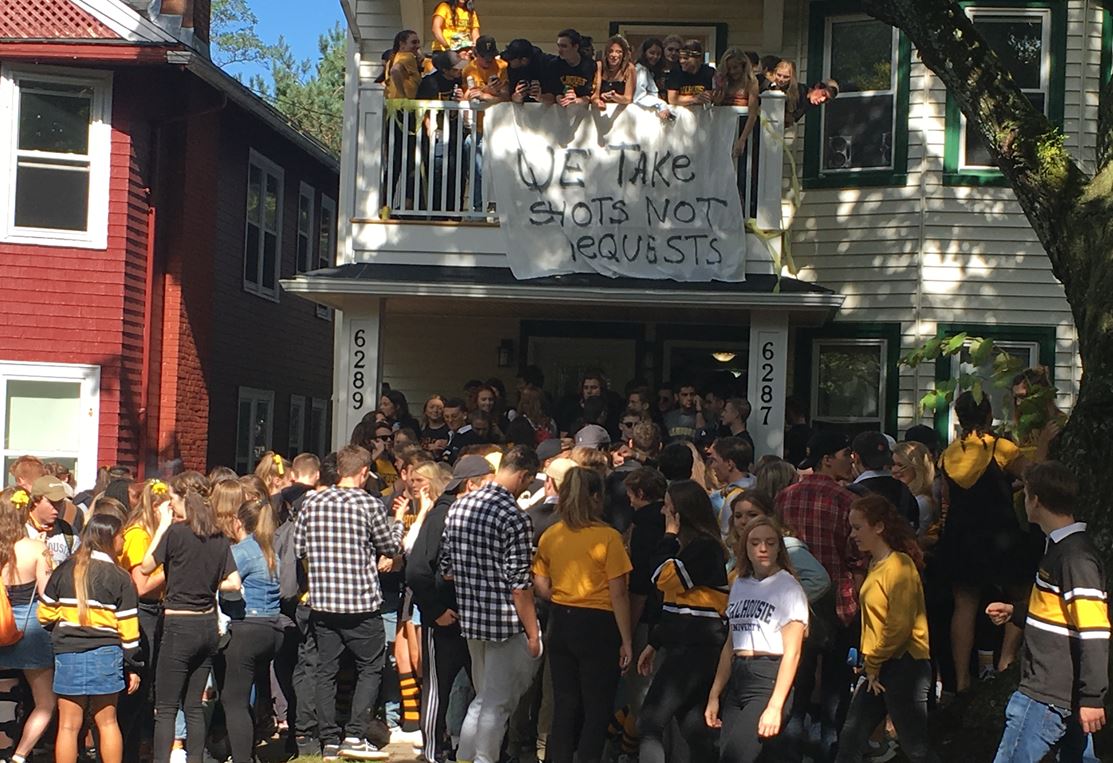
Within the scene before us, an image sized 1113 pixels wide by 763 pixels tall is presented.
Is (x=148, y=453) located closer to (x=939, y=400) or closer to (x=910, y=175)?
(x=910, y=175)

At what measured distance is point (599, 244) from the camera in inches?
543

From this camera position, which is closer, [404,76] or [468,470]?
[468,470]

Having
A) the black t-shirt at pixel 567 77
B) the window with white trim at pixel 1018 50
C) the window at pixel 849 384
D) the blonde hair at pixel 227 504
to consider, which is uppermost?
the window with white trim at pixel 1018 50

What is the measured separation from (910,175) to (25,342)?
9862mm

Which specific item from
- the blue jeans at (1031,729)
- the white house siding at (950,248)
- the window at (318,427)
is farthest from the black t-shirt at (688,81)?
the window at (318,427)

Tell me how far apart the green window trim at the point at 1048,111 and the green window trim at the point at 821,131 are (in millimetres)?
430

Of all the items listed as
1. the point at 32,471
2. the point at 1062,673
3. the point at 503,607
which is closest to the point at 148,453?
the point at 32,471

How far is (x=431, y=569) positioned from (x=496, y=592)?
0.71 m

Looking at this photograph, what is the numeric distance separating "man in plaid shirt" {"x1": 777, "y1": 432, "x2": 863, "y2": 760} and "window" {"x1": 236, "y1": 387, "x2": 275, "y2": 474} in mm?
13490

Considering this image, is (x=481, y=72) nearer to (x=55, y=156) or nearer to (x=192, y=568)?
(x=55, y=156)

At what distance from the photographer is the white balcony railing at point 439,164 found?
1376cm

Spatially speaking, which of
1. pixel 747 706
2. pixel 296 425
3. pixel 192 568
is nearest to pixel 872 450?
pixel 747 706

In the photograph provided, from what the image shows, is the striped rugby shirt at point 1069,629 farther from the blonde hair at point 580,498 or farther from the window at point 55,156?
the window at point 55,156

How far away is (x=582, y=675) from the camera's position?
8734 millimetres
